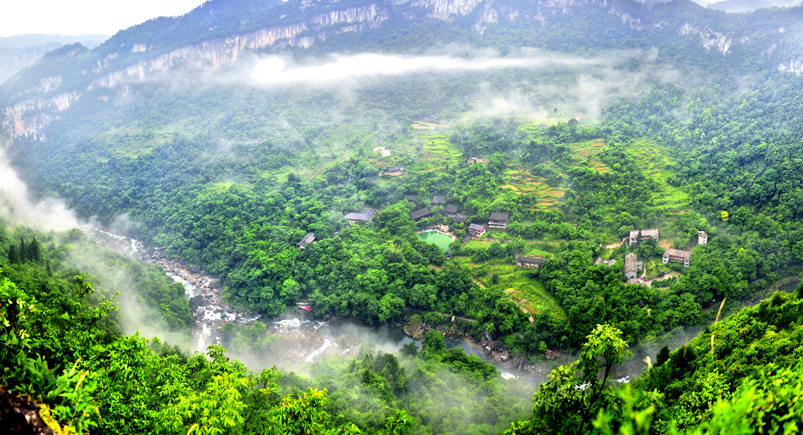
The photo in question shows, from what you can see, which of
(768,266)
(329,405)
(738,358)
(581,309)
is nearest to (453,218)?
(581,309)

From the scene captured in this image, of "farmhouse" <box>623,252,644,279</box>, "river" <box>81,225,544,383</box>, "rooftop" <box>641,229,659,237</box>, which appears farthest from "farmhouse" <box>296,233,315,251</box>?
"rooftop" <box>641,229,659,237</box>

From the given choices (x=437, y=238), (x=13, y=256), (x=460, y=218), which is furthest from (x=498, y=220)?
(x=13, y=256)

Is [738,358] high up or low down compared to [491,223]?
up

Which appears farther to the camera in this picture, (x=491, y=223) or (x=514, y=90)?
(x=514, y=90)

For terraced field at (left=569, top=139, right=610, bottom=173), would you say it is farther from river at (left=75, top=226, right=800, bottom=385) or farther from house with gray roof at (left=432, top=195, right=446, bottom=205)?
river at (left=75, top=226, right=800, bottom=385)

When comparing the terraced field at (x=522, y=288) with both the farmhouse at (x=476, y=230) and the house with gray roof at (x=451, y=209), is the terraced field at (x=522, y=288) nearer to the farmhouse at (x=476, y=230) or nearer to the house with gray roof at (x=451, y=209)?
the farmhouse at (x=476, y=230)

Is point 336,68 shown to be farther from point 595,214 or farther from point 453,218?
point 595,214
